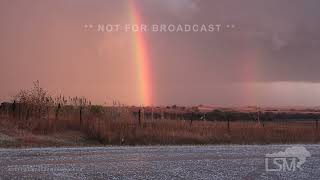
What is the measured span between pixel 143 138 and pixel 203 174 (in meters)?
14.7

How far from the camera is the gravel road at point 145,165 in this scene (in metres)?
14.2

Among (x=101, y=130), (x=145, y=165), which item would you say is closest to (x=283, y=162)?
(x=145, y=165)

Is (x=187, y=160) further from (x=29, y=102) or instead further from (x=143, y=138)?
(x=29, y=102)

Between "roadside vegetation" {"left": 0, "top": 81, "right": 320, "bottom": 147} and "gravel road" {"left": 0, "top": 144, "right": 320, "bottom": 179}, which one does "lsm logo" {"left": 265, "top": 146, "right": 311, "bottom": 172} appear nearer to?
"gravel road" {"left": 0, "top": 144, "right": 320, "bottom": 179}

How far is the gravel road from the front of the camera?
14211 millimetres

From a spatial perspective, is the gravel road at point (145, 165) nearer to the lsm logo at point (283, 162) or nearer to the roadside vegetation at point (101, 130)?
the lsm logo at point (283, 162)

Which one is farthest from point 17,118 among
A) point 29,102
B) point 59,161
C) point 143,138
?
point 59,161

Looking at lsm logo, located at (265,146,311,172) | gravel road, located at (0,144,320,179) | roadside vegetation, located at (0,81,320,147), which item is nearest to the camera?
gravel road, located at (0,144,320,179)

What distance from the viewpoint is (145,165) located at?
16.7 metres

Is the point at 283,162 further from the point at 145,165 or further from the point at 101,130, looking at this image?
the point at 101,130

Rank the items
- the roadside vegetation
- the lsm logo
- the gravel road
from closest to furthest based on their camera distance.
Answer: the gravel road, the lsm logo, the roadside vegetation

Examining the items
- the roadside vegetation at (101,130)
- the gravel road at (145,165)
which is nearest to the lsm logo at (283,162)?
the gravel road at (145,165)

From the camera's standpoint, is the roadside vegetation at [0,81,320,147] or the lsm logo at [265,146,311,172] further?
the roadside vegetation at [0,81,320,147]

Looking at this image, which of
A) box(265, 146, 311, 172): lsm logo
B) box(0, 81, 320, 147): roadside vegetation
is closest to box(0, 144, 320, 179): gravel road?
box(265, 146, 311, 172): lsm logo
